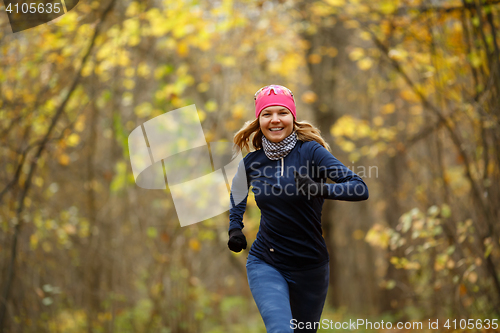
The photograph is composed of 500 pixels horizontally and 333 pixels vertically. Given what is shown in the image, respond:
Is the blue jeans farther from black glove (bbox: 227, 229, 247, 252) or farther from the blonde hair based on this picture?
the blonde hair

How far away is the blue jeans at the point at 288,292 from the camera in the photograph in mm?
2521

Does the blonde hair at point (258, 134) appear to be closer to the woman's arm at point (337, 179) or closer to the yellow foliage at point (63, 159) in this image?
the woman's arm at point (337, 179)

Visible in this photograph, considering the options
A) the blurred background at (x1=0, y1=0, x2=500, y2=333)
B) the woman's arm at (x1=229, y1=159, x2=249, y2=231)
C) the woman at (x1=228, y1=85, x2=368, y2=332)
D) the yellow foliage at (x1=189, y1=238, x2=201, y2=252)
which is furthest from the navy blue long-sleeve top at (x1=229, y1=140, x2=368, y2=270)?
the yellow foliage at (x1=189, y1=238, x2=201, y2=252)

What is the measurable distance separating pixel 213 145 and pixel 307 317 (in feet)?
20.4

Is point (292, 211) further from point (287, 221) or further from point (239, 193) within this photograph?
point (239, 193)

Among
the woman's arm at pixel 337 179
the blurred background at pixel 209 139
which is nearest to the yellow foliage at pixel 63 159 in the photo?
the blurred background at pixel 209 139

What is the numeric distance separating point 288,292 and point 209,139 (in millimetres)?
6195

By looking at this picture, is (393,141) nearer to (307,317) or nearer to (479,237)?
(479,237)

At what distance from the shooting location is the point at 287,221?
2711mm

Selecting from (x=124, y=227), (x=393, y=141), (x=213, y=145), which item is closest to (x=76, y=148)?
(x=124, y=227)

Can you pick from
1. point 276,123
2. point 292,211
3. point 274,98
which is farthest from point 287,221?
point 274,98

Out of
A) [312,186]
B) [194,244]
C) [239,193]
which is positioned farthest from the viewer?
[194,244]

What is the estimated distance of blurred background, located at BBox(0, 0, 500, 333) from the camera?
5.68m

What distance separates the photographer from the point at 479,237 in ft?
17.9
